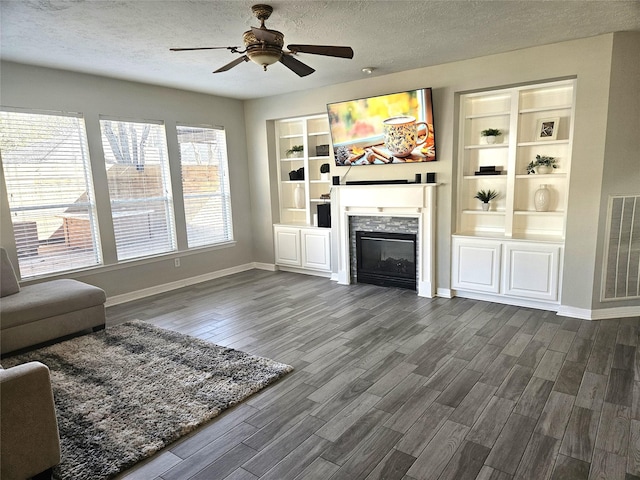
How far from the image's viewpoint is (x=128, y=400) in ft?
8.96

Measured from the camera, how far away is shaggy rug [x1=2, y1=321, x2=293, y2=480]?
2.24 m

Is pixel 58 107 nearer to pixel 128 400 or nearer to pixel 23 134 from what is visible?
pixel 23 134

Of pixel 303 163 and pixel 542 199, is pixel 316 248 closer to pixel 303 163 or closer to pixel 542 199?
pixel 303 163

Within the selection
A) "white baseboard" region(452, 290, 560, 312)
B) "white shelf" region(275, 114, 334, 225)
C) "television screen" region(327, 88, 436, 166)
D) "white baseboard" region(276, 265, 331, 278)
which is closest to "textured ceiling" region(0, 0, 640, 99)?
"television screen" region(327, 88, 436, 166)

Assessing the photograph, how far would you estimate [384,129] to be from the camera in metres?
4.95

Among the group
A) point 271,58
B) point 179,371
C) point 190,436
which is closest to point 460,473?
point 190,436

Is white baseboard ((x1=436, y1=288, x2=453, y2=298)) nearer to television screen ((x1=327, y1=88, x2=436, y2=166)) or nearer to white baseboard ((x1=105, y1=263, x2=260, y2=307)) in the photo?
television screen ((x1=327, y1=88, x2=436, y2=166))

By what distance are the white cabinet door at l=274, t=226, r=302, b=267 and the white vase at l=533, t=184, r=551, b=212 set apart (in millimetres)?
3301

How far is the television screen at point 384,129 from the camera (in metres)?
4.67

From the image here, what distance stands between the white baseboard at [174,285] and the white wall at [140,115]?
5 cm

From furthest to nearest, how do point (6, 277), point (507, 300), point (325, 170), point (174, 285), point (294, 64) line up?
point (325, 170) < point (174, 285) < point (507, 300) < point (6, 277) < point (294, 64)

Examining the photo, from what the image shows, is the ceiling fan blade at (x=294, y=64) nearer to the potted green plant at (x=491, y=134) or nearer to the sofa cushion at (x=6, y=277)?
the potted green plant at (x=491, y=134)

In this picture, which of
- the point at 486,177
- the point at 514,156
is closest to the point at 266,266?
the point at 486,177

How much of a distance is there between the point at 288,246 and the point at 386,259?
67.7 inches
